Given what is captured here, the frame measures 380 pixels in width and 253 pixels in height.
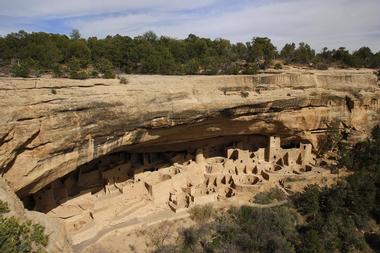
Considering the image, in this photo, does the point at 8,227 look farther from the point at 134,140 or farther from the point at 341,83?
the point at 341,83

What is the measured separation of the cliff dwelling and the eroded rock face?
127cm

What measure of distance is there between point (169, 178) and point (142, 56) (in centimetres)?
1034

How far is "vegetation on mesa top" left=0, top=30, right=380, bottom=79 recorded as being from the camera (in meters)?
18.2

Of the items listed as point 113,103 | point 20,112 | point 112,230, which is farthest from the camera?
point 112,230

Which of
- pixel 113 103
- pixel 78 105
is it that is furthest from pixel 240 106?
pixel 78 105

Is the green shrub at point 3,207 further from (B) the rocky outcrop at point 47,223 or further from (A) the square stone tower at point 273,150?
(A) the square stone tower at point 273,150

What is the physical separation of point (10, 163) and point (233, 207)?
29.7ft

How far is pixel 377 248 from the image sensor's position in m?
14.1

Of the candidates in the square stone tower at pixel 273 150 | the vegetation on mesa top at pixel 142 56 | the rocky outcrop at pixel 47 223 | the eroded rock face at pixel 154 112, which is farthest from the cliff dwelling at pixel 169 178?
the rocky outcrop at pixel 47 223

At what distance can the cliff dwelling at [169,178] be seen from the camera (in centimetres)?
1229

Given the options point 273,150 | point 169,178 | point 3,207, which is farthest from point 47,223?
point 273,150

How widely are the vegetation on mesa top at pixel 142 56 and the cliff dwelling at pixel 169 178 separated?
4.21 meters

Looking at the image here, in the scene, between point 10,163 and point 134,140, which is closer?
point 10,163

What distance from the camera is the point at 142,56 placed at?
72.1 ft
